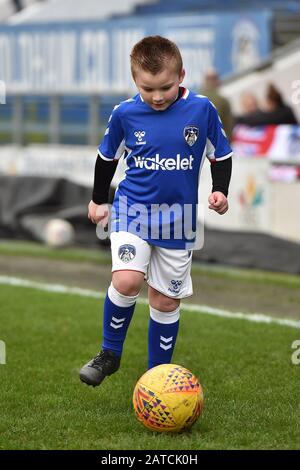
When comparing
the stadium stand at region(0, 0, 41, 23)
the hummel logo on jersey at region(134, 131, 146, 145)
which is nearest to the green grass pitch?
the hummel logo on jersey at region(134, 131, 146, 145)

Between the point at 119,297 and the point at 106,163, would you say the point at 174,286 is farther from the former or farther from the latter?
the point at 106,163

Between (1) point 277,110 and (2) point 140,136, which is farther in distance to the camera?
(1) point 277,110

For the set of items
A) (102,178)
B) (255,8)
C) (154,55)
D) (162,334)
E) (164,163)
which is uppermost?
(154,55)

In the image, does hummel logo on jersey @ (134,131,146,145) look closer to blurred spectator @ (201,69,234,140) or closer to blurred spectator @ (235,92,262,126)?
blurred spectator @ (201,69,234,140)

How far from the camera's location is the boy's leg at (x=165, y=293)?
5.09m

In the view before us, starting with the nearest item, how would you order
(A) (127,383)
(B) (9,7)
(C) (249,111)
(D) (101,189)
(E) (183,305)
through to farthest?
(D) (101,189), (A) (127,383), (E) (183,305), (C) (249,111), (B) (9,7)

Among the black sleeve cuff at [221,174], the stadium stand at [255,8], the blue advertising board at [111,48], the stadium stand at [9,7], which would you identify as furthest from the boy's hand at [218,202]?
the stadium stand at [9,7]

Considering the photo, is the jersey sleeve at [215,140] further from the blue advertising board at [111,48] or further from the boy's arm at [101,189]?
the blue advertising board at [111,48]

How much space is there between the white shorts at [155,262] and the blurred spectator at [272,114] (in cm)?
755

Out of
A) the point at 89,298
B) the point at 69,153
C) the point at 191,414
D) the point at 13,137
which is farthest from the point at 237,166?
the point at 191,414

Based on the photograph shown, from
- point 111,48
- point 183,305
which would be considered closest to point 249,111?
point 111,48

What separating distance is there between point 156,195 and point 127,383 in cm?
112

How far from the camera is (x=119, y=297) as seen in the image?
5.07 meters
